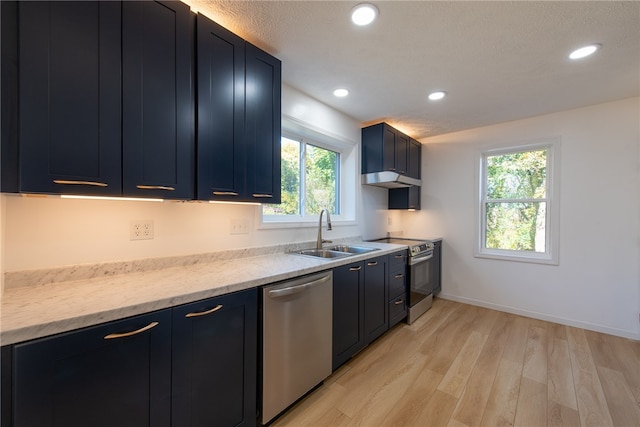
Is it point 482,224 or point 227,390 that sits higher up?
point 482,224

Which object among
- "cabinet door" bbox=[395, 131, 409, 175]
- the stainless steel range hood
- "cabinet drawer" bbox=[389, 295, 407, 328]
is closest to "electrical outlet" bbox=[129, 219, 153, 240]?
"cabinet drawer" bbox=[389, 295, 407, 328]

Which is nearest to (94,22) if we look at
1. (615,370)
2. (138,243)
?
(138,243)

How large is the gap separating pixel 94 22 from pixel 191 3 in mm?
564

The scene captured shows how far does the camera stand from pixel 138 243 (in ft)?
4.86

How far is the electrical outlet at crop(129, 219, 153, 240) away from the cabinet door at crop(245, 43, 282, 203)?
2.02ft

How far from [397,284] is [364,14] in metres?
2.37

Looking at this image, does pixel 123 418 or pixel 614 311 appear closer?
pixel 123 418

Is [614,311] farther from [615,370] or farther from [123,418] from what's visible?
[123,418]

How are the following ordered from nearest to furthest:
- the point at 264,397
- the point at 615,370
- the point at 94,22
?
1. the point at 94,22
2. the point at 264,397
3. the point at 615,370

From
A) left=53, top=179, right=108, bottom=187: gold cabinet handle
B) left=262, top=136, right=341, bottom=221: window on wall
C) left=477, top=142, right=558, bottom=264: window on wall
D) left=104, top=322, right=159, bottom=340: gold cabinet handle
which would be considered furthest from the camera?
left=477, top=142, right=558, bottom=264: window on wall

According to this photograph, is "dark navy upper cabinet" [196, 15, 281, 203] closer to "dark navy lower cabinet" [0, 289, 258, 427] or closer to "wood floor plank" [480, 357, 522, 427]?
"dark navy lower cabinet" [0, 289, 258, 427]

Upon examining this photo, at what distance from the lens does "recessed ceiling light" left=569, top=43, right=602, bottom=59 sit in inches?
69.0

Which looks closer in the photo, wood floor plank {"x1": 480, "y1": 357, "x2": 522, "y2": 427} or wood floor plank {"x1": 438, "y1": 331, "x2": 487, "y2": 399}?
wood floor plank {"x1": 480, "y1": 357, "x2": 522, "y2": 427}

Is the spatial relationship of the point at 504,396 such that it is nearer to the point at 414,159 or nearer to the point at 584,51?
the point at 584,51
